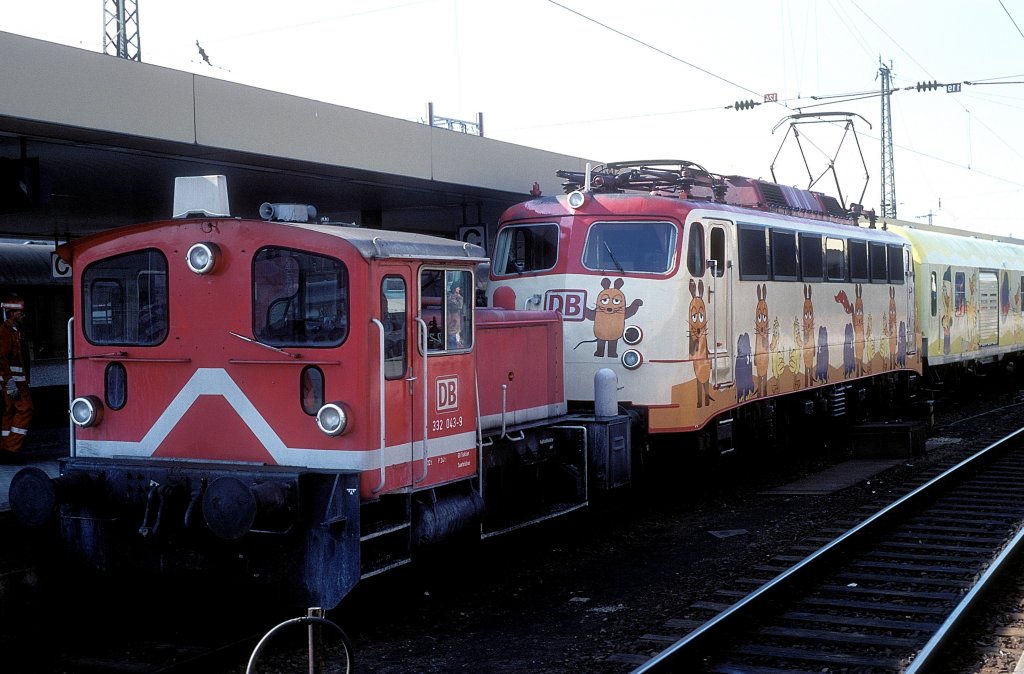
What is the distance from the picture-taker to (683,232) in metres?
11.3

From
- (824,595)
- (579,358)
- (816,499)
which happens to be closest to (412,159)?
(579,358)

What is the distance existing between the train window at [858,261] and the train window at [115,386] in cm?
1140

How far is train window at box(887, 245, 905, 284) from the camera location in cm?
1798

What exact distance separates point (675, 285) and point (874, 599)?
13.4 ft

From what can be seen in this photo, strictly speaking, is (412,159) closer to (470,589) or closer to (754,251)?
(754,251)

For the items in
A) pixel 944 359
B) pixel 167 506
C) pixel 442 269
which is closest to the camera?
pixel 167 506

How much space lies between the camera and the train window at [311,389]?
23.4 feet

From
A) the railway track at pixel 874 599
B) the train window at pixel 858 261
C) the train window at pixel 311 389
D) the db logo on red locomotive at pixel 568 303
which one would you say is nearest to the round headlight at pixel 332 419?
the train window at pixel 311 389

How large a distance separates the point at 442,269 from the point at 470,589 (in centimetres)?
259

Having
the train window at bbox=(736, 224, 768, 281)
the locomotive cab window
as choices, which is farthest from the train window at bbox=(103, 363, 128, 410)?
the locomotive cab window

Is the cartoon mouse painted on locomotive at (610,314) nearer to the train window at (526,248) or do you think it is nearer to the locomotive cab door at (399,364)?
the train window at (526,248)

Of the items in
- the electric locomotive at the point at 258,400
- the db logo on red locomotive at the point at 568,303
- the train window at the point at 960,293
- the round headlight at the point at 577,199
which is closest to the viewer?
the electric locomotive at the point at 258,400

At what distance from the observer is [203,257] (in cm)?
723

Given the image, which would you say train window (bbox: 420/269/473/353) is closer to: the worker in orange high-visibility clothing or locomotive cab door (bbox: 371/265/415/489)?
locomotive cab door (bbox: 371/265/415/489)
